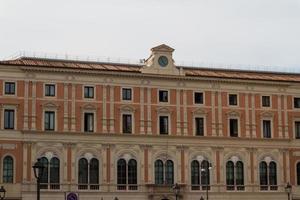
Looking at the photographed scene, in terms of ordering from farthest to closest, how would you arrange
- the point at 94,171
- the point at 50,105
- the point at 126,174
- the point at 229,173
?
the point at 229,173
the point at 126,174
the point at 94,171
the point at 50,105

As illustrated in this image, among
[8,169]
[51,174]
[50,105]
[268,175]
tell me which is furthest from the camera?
[268,175]

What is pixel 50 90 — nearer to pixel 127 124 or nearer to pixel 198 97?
pixel 127 124

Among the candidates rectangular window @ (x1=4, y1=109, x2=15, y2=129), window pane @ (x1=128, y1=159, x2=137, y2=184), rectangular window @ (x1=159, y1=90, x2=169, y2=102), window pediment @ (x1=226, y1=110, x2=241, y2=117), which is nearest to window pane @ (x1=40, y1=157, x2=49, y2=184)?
rectangular window @ (x1=4, y1=109, x2=15, y2=129)

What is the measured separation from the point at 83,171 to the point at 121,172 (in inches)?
160

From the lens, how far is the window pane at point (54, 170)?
231 ft

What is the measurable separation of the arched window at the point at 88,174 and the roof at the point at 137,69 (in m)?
9.79

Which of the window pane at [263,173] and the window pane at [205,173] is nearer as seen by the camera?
the window pane at [205,173]

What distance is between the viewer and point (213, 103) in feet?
255

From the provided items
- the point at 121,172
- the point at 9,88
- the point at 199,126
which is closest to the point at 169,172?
the point at 121,172

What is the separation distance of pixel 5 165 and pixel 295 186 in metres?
32.4

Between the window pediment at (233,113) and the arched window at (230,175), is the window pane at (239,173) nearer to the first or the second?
the arched window at (230,175)

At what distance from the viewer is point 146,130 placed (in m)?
74.8

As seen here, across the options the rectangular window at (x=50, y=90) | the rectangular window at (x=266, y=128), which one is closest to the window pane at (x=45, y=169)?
the rectangular window at (x=50, y=90)

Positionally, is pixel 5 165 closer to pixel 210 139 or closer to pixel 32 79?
pixel 32 79
